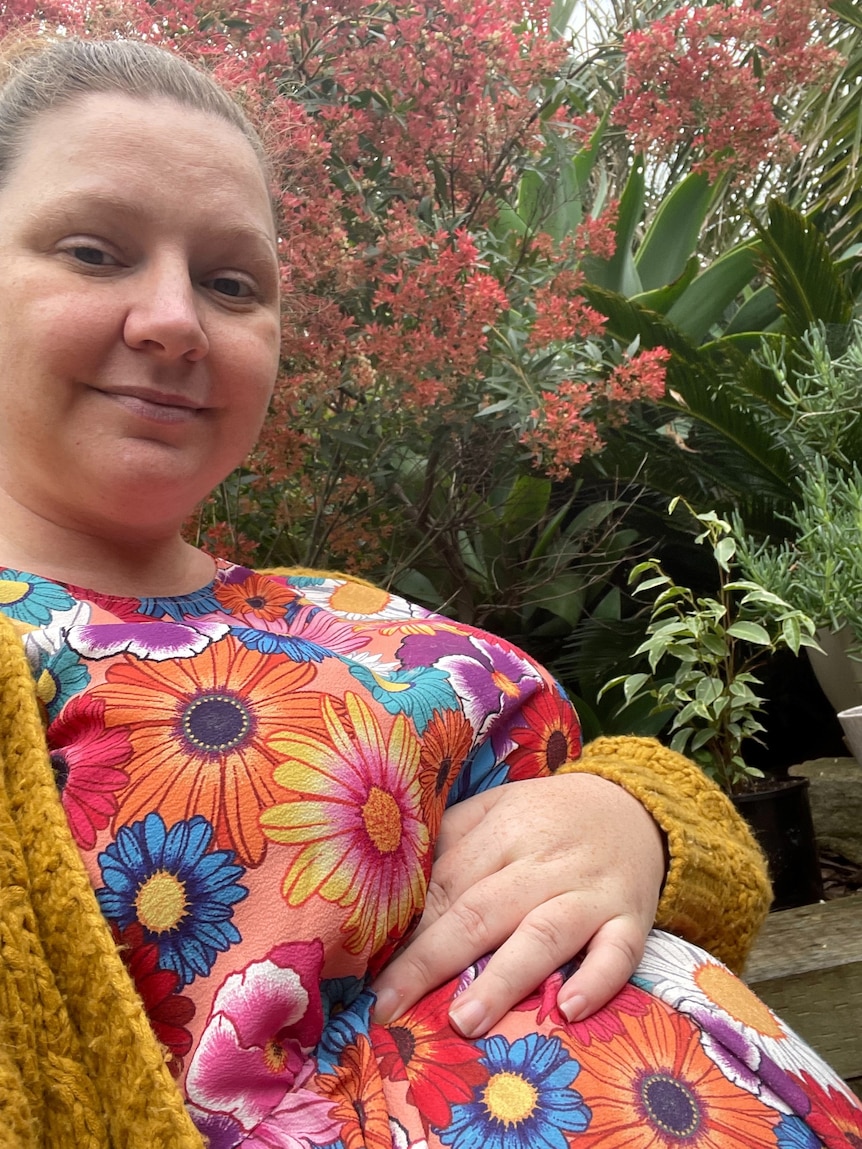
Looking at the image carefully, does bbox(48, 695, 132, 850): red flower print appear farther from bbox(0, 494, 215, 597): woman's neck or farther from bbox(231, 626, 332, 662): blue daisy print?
bbox(0, 494, 215, 597): woman's neck

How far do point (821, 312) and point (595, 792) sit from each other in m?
2.07

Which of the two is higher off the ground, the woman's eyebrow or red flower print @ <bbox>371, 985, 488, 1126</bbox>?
the woman's eyebrow

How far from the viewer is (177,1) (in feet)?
5.30

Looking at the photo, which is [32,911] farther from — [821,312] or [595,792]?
[821,312]

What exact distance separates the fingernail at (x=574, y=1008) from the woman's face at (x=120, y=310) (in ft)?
2.15

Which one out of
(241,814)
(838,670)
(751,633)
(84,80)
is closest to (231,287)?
(84,80)

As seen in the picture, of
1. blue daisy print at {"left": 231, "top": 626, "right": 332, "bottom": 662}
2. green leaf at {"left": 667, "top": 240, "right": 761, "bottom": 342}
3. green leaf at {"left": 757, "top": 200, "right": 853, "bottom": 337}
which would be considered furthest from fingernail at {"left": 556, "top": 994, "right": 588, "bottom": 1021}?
green leaf at {"left": 667, "top": 240, "right": 761, "bottom": 342}

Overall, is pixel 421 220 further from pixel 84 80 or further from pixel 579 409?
pixel 84 80

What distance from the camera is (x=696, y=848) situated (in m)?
1.02

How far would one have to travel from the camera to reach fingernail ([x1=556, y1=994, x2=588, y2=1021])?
803 millimetres

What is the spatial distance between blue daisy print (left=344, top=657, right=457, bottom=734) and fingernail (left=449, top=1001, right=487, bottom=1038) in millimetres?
256

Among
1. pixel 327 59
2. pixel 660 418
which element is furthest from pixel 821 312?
pixel 327 59

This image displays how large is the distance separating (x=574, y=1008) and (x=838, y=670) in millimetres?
1809

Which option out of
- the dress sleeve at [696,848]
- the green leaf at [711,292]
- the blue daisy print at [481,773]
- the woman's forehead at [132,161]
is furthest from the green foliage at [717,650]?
the green leaf at [711,292]
